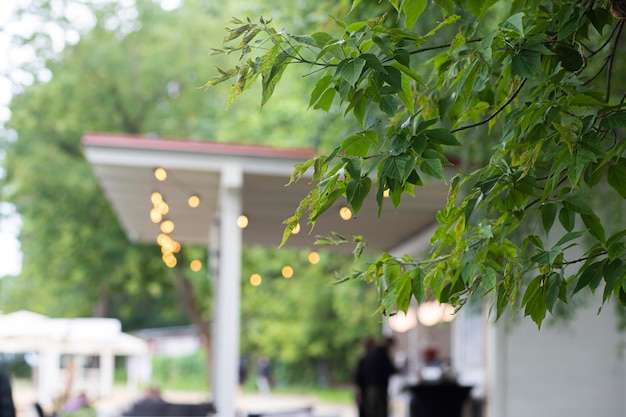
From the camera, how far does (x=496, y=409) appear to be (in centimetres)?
1227

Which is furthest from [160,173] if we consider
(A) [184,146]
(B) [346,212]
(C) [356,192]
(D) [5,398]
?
(C) [356,192]

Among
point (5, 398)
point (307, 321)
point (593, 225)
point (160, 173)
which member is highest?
point (307, 321)

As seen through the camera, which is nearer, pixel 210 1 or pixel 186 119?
pixel 186 119

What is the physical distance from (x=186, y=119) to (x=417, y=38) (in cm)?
2257

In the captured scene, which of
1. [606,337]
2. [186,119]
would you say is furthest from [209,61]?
[606,337]

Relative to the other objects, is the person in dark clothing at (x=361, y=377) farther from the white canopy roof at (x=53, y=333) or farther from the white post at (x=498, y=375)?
the white canopy roof at (x=53, y=333)

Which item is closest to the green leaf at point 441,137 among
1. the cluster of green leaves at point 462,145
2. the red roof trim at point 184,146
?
the cluster of green leaves at point 462,145

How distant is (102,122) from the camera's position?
24.5m

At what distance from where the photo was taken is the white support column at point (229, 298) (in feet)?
35.0

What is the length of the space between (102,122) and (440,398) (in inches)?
471

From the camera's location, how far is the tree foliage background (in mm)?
23844

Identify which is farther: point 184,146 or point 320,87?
point 184,146

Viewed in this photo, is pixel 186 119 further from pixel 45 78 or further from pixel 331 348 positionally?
pixel 331 348

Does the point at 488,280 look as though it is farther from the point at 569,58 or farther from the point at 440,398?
the point at 440,398
